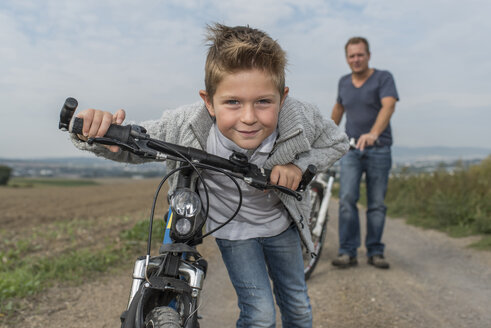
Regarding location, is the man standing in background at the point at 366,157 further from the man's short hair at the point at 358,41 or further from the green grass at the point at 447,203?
the green grass at the point at 447,203

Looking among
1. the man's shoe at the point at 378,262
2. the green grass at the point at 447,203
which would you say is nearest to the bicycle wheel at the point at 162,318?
the man's shoe at the point at 378,262

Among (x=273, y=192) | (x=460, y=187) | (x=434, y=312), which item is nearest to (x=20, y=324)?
(x=273, y=192)

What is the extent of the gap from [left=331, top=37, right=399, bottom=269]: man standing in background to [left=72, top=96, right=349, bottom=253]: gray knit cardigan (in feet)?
10.1

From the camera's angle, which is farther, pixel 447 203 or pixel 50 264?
pixel 447 203

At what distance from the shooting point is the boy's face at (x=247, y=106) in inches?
89.6

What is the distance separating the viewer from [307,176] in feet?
7.91

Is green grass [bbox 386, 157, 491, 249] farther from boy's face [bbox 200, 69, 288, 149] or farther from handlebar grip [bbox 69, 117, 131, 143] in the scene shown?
handlebar grip [bbox 69, 117, 131, 143]

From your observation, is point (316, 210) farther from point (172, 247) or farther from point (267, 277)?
point (172, 247)

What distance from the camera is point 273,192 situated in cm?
277

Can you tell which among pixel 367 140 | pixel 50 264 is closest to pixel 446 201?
pixel 367 140

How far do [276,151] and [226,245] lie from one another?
0.60 metres

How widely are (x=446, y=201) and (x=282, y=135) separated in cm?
689

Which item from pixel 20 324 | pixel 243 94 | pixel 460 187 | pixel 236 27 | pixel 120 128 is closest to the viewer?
pixel 120 128

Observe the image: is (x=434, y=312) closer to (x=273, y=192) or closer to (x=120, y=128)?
(x=273, y=192)
